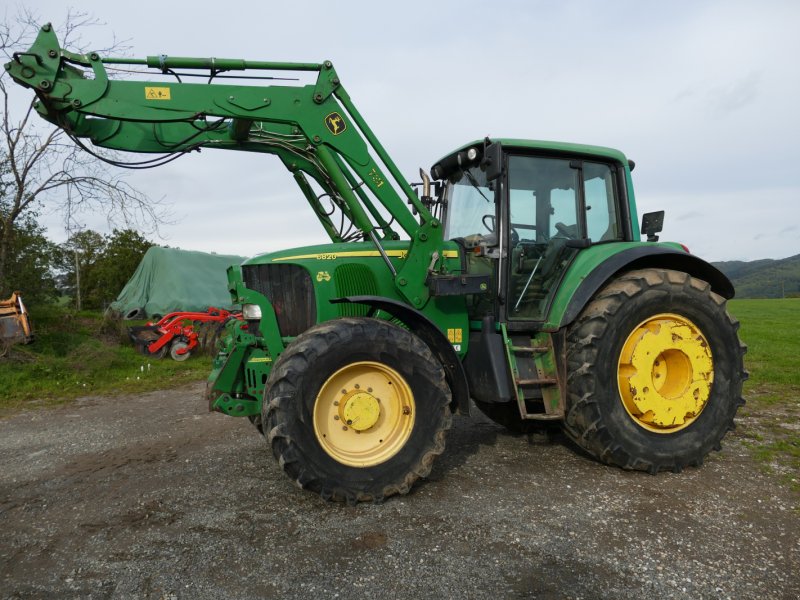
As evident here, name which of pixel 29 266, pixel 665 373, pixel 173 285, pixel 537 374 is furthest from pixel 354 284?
pixel 173 285

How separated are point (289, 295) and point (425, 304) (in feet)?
3.46

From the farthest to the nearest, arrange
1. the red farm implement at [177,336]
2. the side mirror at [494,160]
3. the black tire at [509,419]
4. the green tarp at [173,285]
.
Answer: the green tarp at [173,285] < the red farm implement at [177,336] < the black tire at [509,419] < the side mirror at [494,160]

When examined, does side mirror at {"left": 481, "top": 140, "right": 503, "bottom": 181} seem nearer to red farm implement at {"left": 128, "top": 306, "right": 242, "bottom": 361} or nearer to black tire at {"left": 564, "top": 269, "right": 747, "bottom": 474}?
black tire at {"left": 564, "top": 269, "right": 747, "bottom": 474}

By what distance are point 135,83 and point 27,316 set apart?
27.9 ft

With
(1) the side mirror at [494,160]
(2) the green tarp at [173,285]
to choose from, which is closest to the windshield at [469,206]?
(1) the side mirror at [494,160]

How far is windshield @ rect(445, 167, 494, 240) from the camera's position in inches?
185

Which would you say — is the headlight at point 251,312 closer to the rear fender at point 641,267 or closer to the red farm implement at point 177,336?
the rear fender at point 641,267

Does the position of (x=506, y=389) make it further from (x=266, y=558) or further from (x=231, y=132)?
(x=231, y=132)

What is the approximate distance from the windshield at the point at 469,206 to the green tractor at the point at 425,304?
0.08 feet

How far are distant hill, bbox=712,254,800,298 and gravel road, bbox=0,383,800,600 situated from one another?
11356 centimetres

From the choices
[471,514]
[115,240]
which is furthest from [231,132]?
[115,240]

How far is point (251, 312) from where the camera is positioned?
434 centimetres

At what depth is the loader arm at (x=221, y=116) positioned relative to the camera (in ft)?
12.7

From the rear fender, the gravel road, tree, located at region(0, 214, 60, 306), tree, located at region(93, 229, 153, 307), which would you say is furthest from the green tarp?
the rear fender
